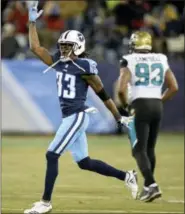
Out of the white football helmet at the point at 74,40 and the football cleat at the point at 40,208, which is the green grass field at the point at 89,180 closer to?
the football cleat at the point at 40,208

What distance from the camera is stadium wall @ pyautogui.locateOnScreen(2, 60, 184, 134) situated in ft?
59.8

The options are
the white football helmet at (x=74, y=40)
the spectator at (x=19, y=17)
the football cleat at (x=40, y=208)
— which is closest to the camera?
the football cleat at (x=40, y=208)

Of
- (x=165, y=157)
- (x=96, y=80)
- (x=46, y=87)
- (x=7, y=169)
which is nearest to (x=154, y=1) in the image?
(x=46, y=87)

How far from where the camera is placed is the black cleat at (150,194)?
34.2 feet

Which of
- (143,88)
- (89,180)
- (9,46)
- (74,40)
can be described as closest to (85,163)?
(74,40)

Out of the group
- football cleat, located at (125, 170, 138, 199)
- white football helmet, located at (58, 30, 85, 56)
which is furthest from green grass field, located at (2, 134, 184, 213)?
white football helmet, located at (58, 30, 85, 56)

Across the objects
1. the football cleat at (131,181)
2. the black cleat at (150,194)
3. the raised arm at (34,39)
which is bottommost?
the black cleat at (150,194)

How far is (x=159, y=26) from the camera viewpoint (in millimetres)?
20250

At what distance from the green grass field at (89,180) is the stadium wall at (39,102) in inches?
16.4

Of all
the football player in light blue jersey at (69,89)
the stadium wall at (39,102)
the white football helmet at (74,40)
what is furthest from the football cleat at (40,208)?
the stadium wall at (39,102)

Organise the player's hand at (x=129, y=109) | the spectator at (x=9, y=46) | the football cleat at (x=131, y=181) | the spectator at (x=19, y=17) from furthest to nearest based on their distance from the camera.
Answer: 1. the spectator at (x=19, y=17)
2. the spectator at (x=9, y=46)
3. the player's hand at (x=129, y=109)
4. the football cleat at (x=131, y=181)

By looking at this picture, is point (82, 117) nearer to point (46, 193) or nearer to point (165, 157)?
point (46, 193)

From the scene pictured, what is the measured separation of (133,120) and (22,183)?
2.14 meters

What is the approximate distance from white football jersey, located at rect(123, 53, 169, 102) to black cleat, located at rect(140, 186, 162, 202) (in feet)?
3.41
